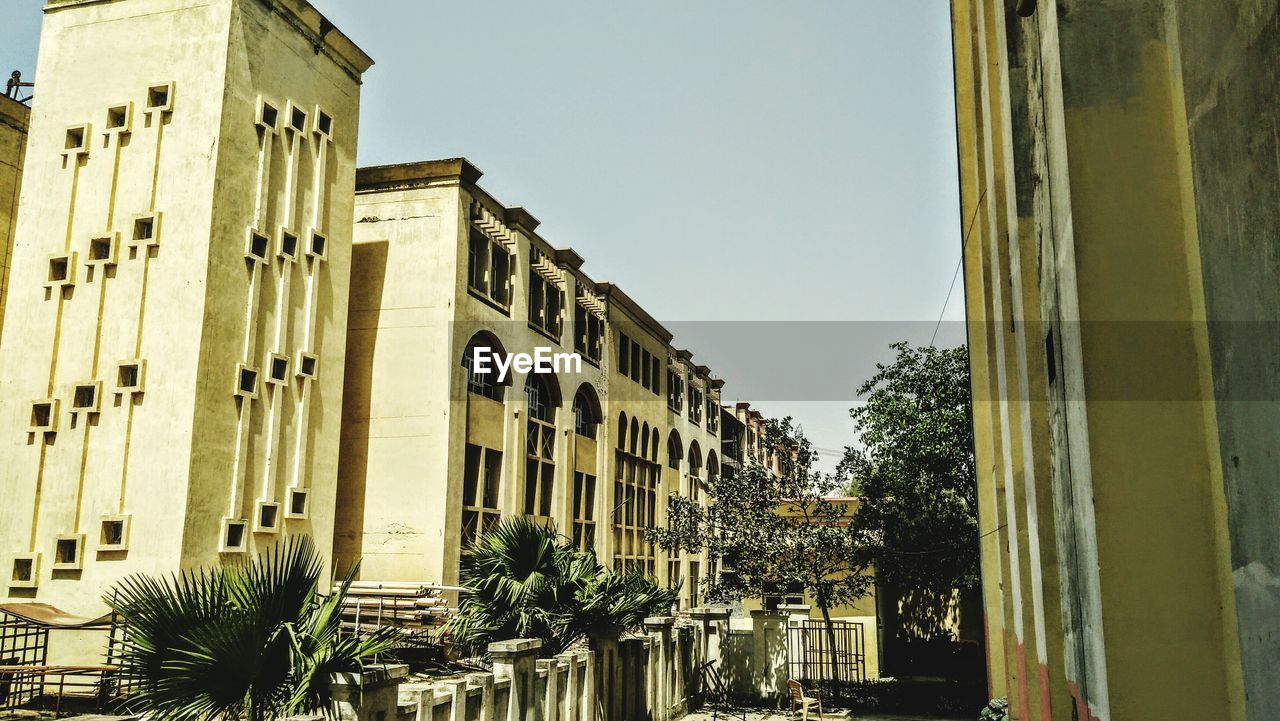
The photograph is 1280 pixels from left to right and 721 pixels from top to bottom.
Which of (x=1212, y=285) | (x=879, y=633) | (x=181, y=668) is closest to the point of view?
(x=1212, y=285)

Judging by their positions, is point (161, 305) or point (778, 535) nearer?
point (161, 305)

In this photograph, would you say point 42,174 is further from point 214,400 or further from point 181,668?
point 181,668

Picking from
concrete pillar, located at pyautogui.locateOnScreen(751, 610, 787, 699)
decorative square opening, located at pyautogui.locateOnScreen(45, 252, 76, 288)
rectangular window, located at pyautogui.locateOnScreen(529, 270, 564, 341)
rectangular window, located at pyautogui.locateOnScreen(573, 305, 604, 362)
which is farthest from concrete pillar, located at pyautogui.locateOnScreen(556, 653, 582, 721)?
rectangular window, located at pyautogui.locateOnScreen(573, 305, 604, 362)

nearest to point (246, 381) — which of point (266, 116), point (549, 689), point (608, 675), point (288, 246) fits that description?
point (288, 246)

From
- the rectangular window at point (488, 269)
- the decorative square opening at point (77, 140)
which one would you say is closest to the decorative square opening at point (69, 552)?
the decorative square opening at point (77, 140)

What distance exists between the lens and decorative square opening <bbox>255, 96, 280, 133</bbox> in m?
21.0

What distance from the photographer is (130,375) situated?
19.2 m

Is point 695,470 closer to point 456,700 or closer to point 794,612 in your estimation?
point 794,612

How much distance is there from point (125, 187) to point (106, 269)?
1.80 metres

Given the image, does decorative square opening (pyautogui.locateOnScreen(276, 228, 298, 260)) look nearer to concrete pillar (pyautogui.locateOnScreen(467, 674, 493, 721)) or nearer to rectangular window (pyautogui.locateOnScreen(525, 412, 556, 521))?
rectangular window (pyautogui.locateOnScreen(525, 412, 556, 521))

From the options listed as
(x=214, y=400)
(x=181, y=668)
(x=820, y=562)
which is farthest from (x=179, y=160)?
(x=820, y=562)

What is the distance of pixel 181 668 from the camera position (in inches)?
283

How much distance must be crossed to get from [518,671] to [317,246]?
45.8ft

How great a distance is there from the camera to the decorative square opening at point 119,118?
66.6 ft
